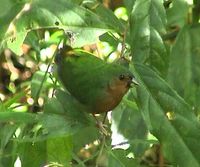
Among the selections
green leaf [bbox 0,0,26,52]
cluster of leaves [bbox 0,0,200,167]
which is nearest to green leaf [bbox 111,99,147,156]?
cluster of leaves [bbox 0,0,200,167]

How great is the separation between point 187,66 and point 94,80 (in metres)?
0.23

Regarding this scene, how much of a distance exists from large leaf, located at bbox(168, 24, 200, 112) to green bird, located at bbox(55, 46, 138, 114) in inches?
6.1

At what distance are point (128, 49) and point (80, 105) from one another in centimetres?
15

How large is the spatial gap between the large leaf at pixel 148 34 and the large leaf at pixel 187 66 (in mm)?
119

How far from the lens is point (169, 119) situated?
897 millimetres

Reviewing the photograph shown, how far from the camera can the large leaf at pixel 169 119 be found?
885mm

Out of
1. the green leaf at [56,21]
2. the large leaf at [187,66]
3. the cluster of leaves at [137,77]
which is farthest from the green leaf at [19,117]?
the large leaf at [187,66]

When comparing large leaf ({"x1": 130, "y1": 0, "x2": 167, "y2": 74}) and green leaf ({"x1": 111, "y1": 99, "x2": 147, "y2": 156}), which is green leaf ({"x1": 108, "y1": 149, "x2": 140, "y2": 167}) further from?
green leaf ({"x1": 111, "y1": 99, "x2": 147, "y2": 156})

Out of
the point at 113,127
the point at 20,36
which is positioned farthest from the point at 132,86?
the point at 113,127

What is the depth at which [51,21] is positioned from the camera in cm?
91

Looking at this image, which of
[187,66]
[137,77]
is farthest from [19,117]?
[187,66]

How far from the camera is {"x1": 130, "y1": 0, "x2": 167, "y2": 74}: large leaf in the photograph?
0.92 m

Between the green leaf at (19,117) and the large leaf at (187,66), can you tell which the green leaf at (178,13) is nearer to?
the large leaf at (187,66)

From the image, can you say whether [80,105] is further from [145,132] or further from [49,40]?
[49,40]
